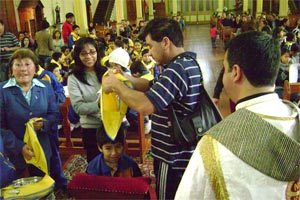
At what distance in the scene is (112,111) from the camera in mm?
2660

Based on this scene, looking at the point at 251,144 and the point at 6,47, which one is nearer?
the point at 251,144

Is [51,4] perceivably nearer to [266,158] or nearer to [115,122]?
[115,122]

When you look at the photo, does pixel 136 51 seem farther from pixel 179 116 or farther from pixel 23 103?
pixel 179 116

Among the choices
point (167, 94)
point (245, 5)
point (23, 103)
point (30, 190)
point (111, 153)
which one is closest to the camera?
point (167, 94)

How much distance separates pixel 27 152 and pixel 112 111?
0.81 meters

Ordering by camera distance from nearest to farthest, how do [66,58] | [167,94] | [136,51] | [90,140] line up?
[167,94] < [90,140] < [66,58] < [136,51]

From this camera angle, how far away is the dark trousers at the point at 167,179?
2266 mm

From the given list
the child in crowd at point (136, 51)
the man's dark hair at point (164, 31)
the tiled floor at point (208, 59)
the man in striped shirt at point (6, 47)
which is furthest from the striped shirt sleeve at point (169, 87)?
the child in crowd at point (136, 51)

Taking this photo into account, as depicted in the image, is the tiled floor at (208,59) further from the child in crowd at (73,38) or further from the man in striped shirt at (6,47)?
the man in striped shirt at (6,47)

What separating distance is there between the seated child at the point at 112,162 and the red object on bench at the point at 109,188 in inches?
17.0

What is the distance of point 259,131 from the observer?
4.27 ft

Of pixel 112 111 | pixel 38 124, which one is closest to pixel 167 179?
pixel 112 111

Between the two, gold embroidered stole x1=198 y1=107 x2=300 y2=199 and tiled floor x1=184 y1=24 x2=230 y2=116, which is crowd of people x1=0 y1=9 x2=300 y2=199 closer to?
gold embroidered stole x1=198 y1=107 x2=300 y2=199

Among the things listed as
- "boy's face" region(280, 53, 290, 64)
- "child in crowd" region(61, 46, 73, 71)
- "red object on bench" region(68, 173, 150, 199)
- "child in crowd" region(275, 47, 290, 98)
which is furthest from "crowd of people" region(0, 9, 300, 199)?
"boy's face" region(280, 53, 290, 64)
